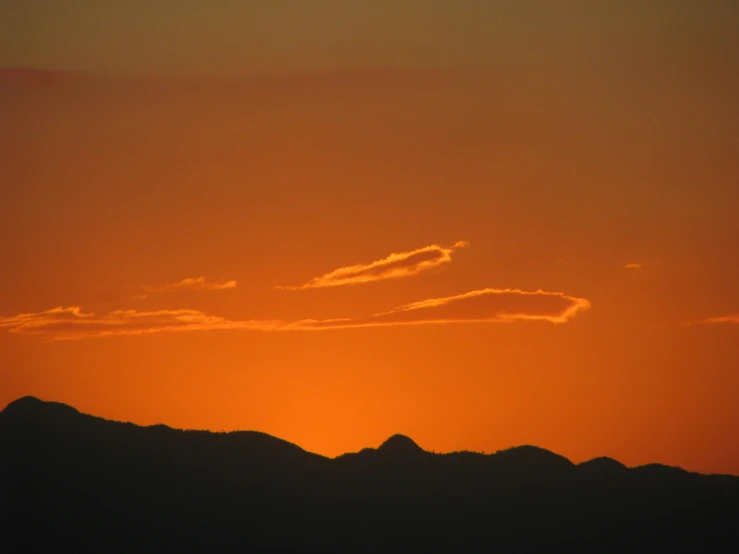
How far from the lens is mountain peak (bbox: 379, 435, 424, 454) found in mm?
170125

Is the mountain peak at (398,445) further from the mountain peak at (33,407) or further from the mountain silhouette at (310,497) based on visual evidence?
the mountain peak at (33,407)

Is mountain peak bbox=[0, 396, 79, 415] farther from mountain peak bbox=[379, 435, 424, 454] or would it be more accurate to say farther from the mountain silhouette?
mountain peak bbox=[379, 435, 424, 454]

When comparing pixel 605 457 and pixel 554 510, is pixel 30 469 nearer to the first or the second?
pixel 554 510

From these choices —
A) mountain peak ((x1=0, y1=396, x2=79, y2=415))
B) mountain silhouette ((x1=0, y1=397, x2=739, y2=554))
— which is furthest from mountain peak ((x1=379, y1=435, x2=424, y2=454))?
mountain peak ((x1=0, y1=396, x2=79, y2=415))

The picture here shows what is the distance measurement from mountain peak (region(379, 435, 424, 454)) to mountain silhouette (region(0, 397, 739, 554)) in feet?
0.75

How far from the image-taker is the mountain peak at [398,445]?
170m

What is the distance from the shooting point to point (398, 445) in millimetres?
170625

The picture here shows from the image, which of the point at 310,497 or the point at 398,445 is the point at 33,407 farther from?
the point at 398,445

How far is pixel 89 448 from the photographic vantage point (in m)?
156

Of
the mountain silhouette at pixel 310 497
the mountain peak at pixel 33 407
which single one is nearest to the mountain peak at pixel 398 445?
the mountain silhouette at pixel 310 497

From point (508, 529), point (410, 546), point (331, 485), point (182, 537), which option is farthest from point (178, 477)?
point (508, 529)

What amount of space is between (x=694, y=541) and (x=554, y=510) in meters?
22.1

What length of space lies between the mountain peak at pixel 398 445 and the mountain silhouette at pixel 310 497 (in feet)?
0.75

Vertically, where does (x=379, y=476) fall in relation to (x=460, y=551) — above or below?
above
